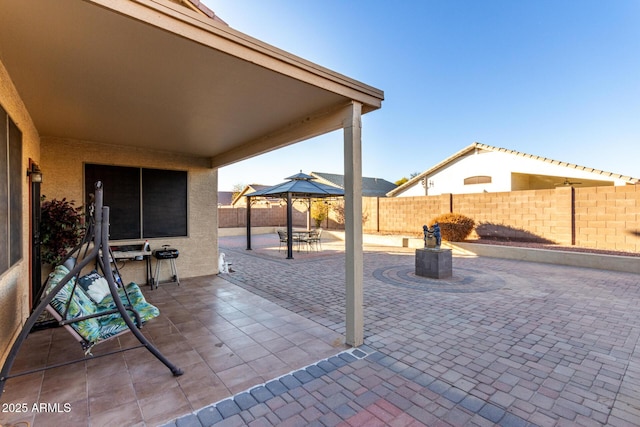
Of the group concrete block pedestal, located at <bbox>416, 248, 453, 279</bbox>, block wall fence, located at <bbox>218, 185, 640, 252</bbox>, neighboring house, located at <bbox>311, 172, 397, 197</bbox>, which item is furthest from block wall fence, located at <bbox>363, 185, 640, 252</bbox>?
neighboring house, located at <bbox>311, 172, 397, 197</bbox>

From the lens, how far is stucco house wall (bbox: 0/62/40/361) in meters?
2.65

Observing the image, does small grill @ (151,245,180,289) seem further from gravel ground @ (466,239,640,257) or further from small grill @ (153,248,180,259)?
gravel ground @ (466,239,640,257)

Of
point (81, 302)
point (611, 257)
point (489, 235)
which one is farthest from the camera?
point (489, 235)

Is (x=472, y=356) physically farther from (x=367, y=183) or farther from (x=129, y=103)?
(x=367, y=183)

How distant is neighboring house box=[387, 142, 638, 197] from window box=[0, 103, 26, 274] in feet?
53.7

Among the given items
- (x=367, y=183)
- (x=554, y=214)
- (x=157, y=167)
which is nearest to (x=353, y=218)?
(x=157, y=167)

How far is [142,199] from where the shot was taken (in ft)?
19.4

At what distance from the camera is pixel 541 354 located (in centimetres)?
304

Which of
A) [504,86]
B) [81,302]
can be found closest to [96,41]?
[81,302]

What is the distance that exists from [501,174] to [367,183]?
14.6 meters

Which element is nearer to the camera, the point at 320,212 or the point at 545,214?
the point at 545,214

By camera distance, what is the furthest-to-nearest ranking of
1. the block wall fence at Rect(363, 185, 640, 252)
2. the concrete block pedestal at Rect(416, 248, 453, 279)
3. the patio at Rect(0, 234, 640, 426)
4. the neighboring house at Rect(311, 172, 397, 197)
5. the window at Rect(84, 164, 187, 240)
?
the neighboring house at Rect(311, 172, 397, 197) → the block wall fence at Rect(363, 185, 640, 252) → the concrete block pedestal at Rect(416, 248, 453, 279) → the window at Rect(84, 164, 187, 240) → the patio at Rect(0, 234, 640, 426)

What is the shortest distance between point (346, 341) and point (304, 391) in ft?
3.18

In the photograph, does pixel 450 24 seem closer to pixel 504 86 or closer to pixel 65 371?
pixel 504 86
